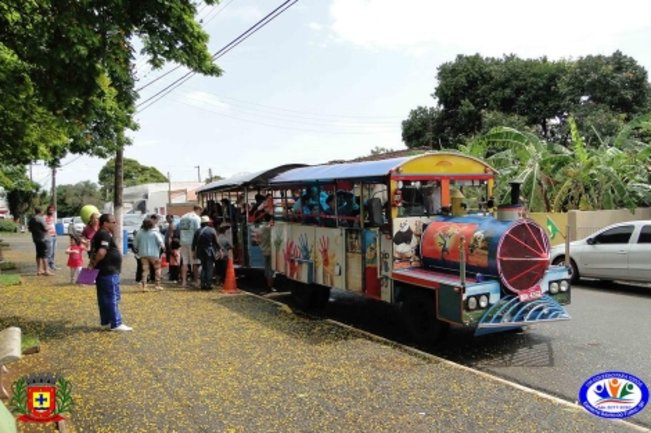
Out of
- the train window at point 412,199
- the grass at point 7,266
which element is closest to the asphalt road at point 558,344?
the train window at point 412,199

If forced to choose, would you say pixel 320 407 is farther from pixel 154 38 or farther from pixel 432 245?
pixel 154 38

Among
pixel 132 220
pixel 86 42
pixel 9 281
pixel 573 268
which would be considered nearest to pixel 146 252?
pixel 9 281

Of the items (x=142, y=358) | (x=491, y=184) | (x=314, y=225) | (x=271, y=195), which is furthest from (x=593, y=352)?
(x=271, y=195)

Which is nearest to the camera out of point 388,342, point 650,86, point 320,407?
point 320,407

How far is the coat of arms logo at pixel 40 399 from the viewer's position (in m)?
4.30

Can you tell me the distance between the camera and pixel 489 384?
576 centimetres

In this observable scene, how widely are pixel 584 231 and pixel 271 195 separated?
406 inches

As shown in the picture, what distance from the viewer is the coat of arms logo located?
4.30 metres

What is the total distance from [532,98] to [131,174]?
2333 inches

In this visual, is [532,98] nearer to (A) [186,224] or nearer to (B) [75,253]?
(A) [186,224]

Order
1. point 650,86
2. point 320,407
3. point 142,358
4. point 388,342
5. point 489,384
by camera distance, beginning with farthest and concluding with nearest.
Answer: point 650,86 < point 388,342 < point 142,358 < point 489,384 < point 320,407

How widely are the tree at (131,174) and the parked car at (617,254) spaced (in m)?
67.6

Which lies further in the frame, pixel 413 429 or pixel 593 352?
pixel 593 352

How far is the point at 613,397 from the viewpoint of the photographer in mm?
4953
